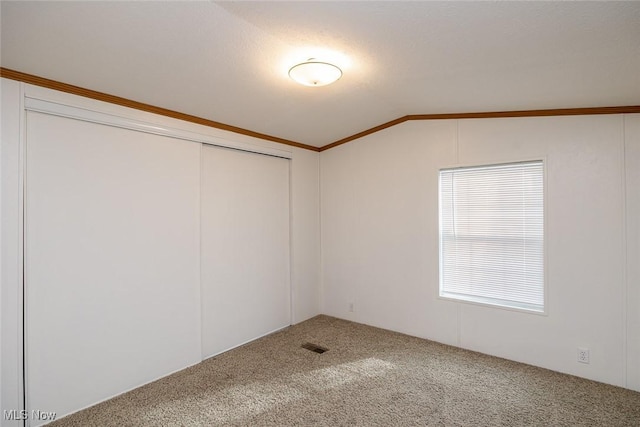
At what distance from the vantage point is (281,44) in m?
2.03

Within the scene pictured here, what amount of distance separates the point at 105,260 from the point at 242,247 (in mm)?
1385

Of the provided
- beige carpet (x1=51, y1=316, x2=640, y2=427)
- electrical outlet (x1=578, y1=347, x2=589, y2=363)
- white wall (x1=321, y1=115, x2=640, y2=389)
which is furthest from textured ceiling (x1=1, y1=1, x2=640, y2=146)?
beige carpet (x1=51, y1=316, x2=640, y2=427)

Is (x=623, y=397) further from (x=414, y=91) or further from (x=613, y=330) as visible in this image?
(x=414, y=91)

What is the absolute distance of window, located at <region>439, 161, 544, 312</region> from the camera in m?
3.04

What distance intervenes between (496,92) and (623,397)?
2585 millimetres

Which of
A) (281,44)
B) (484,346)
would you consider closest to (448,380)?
(484,346)

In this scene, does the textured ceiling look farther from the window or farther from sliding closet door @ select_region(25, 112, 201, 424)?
the window

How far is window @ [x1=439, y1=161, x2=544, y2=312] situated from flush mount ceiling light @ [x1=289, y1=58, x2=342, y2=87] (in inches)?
74.6

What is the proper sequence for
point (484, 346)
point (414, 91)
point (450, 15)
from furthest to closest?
point (484, 346)
point (414, 91)
point (450, 15)

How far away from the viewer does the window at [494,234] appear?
3.04 metres

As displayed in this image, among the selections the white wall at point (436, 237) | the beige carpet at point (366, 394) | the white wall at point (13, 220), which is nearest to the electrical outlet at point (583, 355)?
the white wall at point (436, 237)

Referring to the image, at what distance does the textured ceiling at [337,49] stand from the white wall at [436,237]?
0.44 meters

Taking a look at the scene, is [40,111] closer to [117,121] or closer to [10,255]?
[117,121]

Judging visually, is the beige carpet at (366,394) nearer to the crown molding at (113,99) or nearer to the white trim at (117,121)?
the white trim at (117,121)
